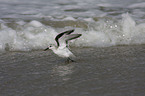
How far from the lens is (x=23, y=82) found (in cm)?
409

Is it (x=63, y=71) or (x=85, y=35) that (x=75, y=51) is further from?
(x=63, y=71)

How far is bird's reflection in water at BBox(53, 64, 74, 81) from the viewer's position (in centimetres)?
434

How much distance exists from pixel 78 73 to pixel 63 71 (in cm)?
35

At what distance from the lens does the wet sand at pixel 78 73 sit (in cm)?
369

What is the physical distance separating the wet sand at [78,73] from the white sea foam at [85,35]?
35 cm

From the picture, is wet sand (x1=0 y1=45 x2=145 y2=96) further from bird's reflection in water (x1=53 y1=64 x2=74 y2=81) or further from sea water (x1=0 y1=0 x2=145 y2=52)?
sea water (x1=0 y1=0 x2=145 y2=52)

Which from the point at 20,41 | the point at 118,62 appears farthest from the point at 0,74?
the point at 118,62

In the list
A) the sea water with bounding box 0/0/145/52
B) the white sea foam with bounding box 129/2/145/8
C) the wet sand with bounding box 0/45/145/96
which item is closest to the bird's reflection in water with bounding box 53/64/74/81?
the wet sand with bounding box 0/45/145/96

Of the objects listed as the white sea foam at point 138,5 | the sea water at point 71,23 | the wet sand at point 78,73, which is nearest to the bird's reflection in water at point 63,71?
the wet sand at point 78,73

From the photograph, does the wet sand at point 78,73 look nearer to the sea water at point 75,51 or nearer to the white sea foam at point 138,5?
the sea water at point 75,51

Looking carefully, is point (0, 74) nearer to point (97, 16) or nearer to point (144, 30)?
point (144, 30)

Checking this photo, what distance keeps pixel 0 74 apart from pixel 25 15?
191 inches

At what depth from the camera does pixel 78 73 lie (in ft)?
14.6

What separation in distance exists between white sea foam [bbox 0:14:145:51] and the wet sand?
353 mm
